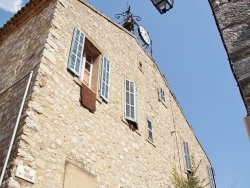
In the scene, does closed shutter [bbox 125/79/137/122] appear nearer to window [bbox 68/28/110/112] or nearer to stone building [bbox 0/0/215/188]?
stone building [bbox 0/0/215/188]

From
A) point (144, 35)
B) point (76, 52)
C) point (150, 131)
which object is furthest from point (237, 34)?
point (144, 35)

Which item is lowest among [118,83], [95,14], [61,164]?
[61,164]

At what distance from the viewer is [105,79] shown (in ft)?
24.2

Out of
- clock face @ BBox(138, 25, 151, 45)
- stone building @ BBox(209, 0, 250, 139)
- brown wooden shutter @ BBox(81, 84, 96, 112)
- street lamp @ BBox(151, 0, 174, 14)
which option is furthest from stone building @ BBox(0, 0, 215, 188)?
stone building @ BBox(209, 0, 250, 139)

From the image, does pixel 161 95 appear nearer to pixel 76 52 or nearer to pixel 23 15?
pixel 76 52

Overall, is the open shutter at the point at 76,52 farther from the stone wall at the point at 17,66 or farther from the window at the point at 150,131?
the window at the point at 150,131

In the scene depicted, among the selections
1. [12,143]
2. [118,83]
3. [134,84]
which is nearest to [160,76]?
[134,84]

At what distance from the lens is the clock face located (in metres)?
12.3

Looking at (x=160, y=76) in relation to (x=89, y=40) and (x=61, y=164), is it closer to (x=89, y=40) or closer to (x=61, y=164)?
(x=89, y=40)

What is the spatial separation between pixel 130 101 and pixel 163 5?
4.31 meters

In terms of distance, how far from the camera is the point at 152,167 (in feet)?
26.2

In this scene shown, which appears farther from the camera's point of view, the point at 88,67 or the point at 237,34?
the point at 88,67

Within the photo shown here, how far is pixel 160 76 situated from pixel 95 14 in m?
4.52

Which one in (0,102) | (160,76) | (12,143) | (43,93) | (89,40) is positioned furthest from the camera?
(160,76)
